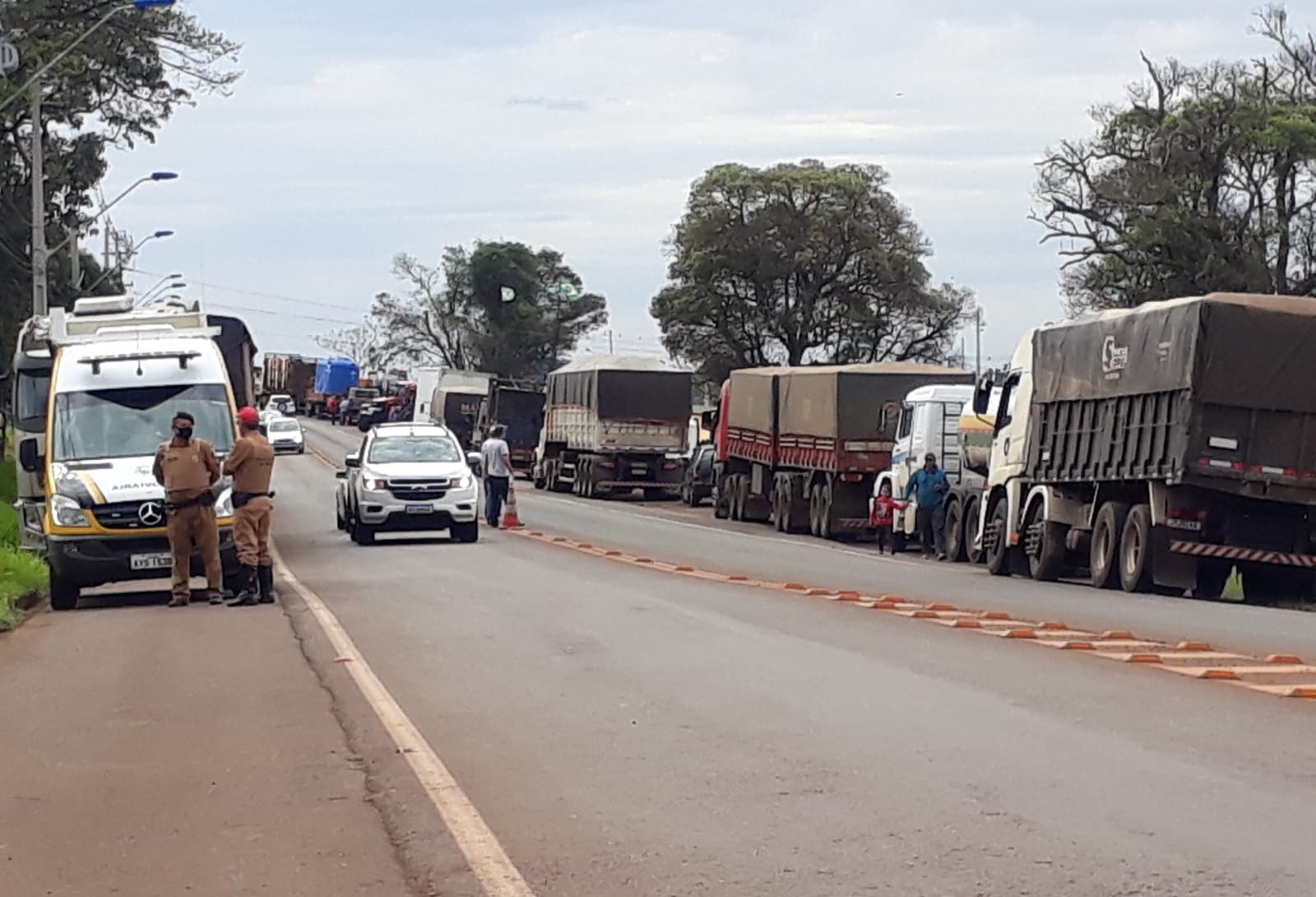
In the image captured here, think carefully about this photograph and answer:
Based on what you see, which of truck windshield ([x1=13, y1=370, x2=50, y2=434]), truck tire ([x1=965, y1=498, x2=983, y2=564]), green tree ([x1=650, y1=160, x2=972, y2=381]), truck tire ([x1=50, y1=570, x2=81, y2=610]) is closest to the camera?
truck tire ([x1=50, y1=570, x2=81, y2=610])

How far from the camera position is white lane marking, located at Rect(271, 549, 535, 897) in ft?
22.3

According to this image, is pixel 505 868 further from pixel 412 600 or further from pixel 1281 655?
pixel 412 600

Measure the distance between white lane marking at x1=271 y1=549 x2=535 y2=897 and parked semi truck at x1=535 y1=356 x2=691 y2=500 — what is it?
119ft

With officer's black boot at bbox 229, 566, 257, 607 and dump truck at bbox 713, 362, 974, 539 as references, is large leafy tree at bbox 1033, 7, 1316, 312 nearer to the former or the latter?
dump truck at bbox 713, 362, 974, 539

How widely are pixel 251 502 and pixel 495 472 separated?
16028 millimetres

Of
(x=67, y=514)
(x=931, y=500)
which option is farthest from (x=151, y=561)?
(x=931, y=500)

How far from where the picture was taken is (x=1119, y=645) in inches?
558

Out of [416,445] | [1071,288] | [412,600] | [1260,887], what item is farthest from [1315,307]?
[1071,288]

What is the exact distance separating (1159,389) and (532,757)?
14.2 metres

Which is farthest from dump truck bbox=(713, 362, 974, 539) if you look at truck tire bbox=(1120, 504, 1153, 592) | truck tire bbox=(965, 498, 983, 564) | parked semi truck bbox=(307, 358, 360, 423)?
parked semi truck bbox=(307, 358, 360, 423)

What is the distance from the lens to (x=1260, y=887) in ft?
20.8

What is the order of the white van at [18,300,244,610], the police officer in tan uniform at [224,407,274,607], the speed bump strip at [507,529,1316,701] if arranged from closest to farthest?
1. the speed bump strip at [507,529,1316,701]
2. the police officer in tan uniform at [224,407,274,607]
3. the white van at [18,300,244,610]

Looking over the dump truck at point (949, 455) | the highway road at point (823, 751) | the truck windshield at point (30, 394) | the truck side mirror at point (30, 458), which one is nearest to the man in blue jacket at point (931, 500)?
the dump truck at point (949, 455)

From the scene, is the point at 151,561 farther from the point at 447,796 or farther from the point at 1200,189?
the point at 1200,189
